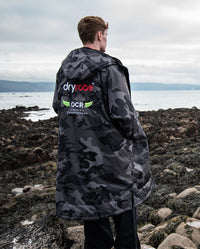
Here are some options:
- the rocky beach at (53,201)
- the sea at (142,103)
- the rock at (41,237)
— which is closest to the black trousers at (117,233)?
the rock at (41,237)

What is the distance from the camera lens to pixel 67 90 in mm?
2395

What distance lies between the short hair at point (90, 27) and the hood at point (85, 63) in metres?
0.11

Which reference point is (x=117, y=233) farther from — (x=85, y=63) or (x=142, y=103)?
(x=142, y=103)

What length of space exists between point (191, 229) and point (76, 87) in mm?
→ 2611

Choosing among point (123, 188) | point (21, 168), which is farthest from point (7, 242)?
point (21, 168)

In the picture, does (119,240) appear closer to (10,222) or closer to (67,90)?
(67,90)

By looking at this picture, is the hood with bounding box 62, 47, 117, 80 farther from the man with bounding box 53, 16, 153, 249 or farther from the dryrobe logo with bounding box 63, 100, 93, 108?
the dryrobe logo with bounding box 63, 100, 93, 108

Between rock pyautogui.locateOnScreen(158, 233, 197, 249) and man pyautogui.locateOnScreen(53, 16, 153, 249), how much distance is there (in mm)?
1036

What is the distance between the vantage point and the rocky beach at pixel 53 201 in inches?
123

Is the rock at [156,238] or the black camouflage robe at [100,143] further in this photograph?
the rock at [156,238]

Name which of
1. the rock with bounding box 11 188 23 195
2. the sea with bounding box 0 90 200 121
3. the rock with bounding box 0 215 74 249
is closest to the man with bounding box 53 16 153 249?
the rock with bounding box 0 215 74 249

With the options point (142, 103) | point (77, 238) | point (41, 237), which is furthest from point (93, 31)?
point (142, 103)

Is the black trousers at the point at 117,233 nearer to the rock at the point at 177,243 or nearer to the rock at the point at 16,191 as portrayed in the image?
the rock at the point at 177,243

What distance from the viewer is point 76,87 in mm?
2326
